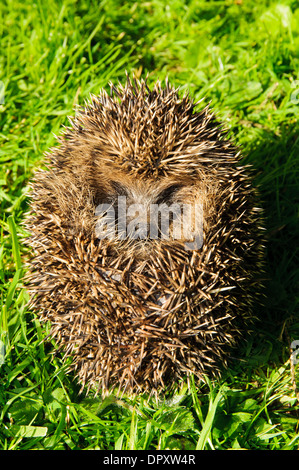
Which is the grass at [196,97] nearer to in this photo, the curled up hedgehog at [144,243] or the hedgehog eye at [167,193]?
the curled up hedgehog at [144,243]

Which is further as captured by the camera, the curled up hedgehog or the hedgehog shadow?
the hedgehog shadow

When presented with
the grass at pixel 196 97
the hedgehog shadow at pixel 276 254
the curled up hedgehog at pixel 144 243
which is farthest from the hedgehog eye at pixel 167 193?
the grass at pixel 196 97

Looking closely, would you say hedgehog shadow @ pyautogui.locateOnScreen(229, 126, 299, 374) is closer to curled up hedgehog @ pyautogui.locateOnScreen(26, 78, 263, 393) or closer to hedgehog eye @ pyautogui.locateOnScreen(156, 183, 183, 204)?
curled up hedgehog @ pyautogui.locateOnScreen(26, 78, 263, 393)

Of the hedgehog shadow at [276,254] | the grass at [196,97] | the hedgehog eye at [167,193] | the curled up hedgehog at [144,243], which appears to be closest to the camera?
the curled up hedgehog at [144,243]

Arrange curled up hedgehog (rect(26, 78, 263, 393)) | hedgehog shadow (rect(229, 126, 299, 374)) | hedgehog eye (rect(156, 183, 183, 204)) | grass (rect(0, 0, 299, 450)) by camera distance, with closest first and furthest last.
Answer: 1. curled up hedgehog (rect(26, 78, 263, 393))
2. grass (rect(0, 0, 299, 450))
3. hedgehog eye (rect(156, 183, 183, 204))
4. hedgehog shadow (rect(229, 126, 299, 374))

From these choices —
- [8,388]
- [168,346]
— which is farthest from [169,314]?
[8,388]

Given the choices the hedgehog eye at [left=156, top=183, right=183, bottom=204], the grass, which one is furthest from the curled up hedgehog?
the grass

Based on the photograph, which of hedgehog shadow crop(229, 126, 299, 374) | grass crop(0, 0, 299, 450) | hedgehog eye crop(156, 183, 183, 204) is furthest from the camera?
hedgehog shadow crop(229, 126, 299, 374)

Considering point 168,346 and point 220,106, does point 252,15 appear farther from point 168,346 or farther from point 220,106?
point 168,346
